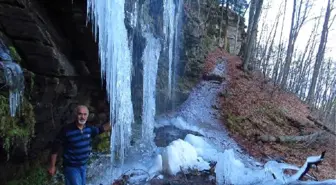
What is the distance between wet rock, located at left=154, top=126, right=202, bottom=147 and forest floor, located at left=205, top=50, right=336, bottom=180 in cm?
196

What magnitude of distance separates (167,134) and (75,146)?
6.03m

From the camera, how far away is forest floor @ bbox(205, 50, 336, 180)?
32.2 feet

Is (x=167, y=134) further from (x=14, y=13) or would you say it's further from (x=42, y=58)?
(x=14, y=13)

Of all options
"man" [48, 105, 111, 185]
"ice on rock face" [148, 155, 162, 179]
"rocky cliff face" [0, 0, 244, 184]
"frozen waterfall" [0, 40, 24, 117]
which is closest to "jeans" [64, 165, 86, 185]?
"man" [48, 105, 111, 185]

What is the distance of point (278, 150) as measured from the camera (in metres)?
10.1


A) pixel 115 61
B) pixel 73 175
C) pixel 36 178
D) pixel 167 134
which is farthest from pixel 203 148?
pixel 73 175

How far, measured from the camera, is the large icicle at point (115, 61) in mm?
6262

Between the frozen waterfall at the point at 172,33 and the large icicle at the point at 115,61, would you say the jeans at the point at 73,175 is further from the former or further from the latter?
the frozen waterfall at the point at 172,33

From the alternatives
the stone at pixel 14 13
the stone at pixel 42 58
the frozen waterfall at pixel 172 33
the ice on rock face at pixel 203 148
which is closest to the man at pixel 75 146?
the stone at pixel 42 58

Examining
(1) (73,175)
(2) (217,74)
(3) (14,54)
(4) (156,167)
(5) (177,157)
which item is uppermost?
(3) (14,54)

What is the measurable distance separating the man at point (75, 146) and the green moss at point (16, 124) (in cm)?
114

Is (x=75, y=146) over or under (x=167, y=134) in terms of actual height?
over

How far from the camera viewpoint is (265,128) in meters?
11.3

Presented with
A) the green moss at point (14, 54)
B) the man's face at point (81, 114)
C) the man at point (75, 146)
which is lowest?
the man at point (75, 146)
